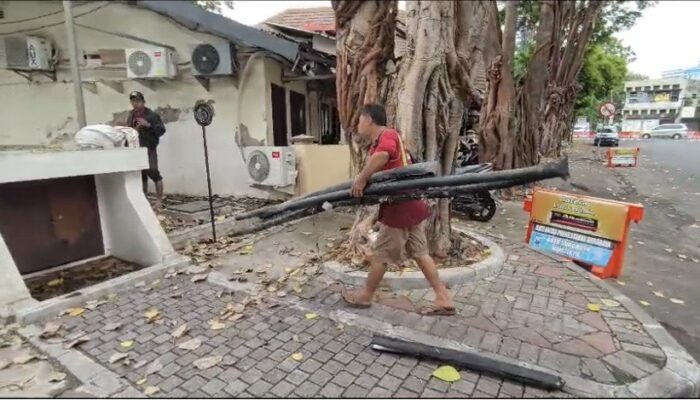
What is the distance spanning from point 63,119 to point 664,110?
3335 inches

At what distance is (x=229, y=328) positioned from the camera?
3.29 m

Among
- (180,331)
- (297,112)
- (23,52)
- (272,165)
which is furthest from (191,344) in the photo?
(23,52)

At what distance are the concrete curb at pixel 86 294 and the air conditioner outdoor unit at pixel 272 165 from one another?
268 centimetres

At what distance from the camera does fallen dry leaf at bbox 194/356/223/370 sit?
2779 millimetres

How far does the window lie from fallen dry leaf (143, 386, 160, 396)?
6712 mm

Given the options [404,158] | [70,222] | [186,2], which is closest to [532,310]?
→ [404,158]

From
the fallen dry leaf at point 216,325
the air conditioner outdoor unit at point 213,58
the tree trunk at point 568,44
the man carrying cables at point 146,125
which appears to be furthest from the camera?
the tree trunk at point 568,44

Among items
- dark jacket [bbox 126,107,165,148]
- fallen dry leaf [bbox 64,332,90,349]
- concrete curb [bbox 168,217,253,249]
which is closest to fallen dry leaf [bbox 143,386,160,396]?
fallen dry leaf [bbox 64,332,90,349]

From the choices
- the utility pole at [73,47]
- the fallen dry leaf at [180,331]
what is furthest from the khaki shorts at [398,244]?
the utility pole at [73,47]

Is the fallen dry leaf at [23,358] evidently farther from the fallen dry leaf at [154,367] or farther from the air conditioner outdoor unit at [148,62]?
the air conditioner outdoor unit at [148,62]

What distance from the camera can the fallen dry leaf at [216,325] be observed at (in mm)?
3283

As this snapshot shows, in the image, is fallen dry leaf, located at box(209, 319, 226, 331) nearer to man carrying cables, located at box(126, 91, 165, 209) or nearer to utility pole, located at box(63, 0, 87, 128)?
utility pole, located at box(63, 0, 87, 128)

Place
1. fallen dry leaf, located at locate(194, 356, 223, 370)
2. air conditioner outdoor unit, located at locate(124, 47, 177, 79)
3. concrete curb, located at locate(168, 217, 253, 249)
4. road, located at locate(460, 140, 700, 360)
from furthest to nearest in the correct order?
1. air conditioner outdoor unit, located at locate(124, 47, 177, 79)
2. concrete curb, located at locate(168, 217, 253, 249)
3. road, located at locate(460, 140, 700, 360)
4. fallen dry leaf, located at locate(194, 356, 223, 370)

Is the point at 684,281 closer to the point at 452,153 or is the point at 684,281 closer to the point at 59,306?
the point at 452,153
